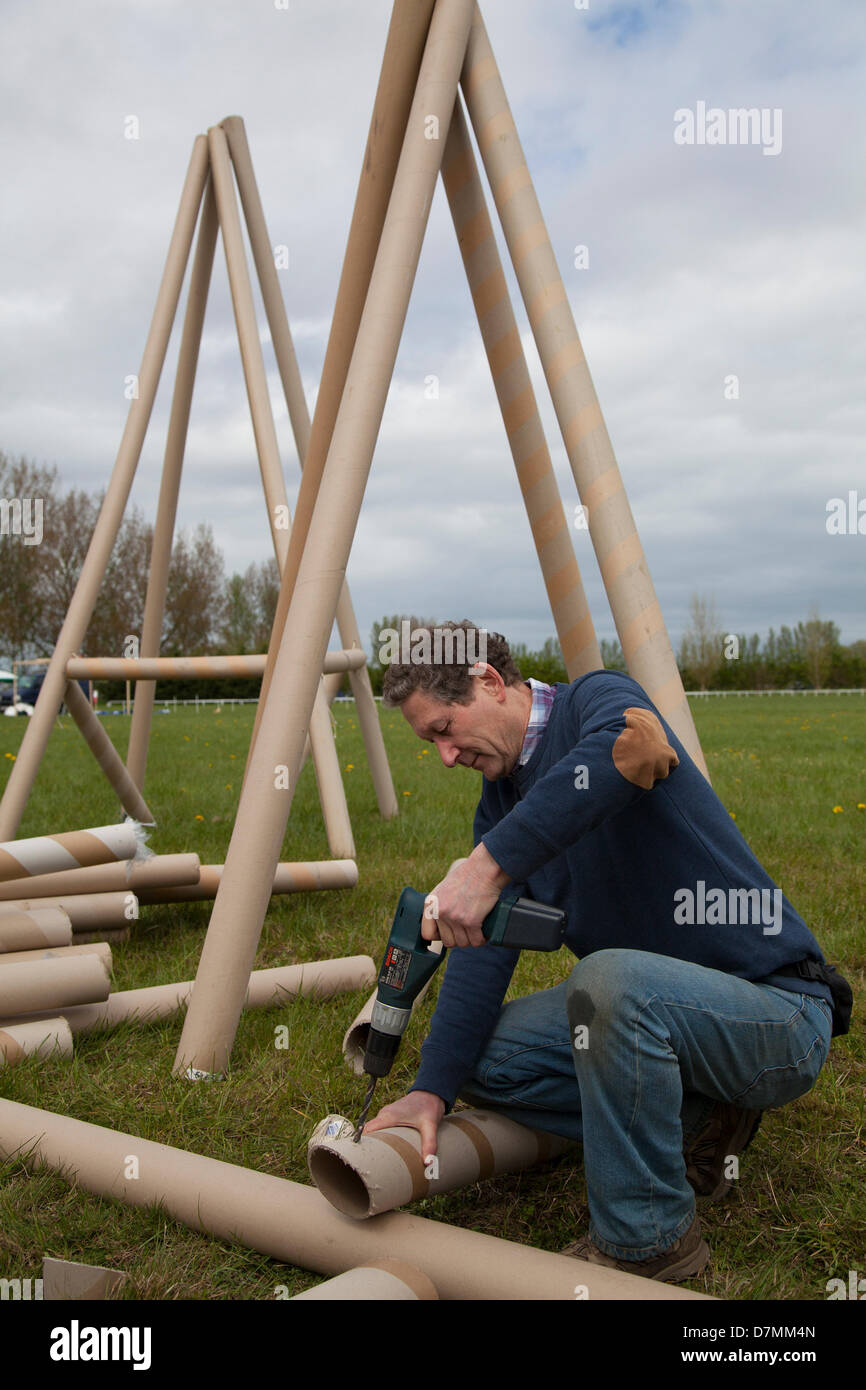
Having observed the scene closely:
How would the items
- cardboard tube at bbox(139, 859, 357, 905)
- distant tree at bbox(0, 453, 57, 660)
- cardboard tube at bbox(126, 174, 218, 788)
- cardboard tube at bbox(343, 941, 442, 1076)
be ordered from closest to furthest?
1. cardboard tube at bbox(343, 941, 442, 1076)
2. cardboard tube at bbox(139, 859, 357, 905)
3. cardboard tube at bbox(126, 174, 218, 788)
4. distant tree at bbox(0, 453, 57, 660)

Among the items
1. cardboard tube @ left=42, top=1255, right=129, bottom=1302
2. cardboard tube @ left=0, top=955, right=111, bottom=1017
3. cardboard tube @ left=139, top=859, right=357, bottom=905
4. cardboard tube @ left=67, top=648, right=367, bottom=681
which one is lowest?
cardboard tube @ left=42, top=1255, right=129, bottom=1302

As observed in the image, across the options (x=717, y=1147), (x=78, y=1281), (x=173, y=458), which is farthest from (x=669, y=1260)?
(x=173, y=458)

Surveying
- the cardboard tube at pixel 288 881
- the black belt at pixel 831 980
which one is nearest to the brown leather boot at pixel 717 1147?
the black belt at pixel 831 980

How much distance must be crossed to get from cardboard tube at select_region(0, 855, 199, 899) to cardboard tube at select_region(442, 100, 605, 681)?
73.9 inches

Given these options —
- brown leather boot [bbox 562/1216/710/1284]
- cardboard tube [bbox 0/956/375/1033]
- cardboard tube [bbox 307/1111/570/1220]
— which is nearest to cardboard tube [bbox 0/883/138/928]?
cardboard tube [bbox 0/956/375/1033]

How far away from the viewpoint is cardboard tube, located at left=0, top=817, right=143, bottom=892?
367 cm

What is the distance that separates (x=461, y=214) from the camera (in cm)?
374

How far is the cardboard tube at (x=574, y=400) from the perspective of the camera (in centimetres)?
317

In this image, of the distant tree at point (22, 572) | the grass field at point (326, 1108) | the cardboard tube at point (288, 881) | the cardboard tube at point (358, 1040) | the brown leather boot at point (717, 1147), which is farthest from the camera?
the distant tree at point (22, 572)

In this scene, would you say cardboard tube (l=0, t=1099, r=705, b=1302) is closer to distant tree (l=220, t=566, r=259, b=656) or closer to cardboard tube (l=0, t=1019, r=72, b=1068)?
cardboard tube (l=0, t=1019, r=72, b=1068)

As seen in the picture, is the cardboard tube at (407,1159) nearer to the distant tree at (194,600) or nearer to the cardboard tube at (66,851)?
the cardboard tube at (66,851)

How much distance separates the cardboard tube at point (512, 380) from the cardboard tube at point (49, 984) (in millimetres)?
1905

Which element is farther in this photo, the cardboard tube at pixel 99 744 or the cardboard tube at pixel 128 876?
the cardboard tube at pixel 99 744

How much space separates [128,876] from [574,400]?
8.49ft
